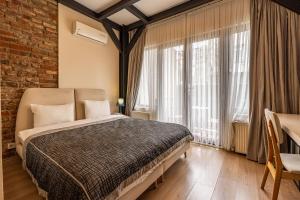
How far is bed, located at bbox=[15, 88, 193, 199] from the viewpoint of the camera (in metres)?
1.19

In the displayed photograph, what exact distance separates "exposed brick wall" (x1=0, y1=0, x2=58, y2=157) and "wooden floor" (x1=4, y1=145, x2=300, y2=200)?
3.05 feet

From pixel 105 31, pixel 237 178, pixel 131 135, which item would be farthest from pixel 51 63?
pixel 237 178

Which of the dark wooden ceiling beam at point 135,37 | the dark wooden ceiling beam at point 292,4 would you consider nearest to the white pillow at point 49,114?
the dark wooden ceiling beam at point 135,37

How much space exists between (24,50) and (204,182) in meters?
3.31

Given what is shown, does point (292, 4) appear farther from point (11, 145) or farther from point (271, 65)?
point (11, 145)

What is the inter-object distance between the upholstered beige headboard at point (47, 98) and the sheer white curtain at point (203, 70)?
5.00 ft

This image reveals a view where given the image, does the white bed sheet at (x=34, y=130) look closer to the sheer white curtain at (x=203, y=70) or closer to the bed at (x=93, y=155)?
the bed at (x=93, y=155)

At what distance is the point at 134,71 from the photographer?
13.5 ft

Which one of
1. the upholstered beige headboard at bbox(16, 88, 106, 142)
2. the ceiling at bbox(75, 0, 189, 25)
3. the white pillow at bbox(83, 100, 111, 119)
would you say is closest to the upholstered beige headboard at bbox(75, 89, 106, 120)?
the upholstered beige headboard at bbox(16, 88, 106, 142)

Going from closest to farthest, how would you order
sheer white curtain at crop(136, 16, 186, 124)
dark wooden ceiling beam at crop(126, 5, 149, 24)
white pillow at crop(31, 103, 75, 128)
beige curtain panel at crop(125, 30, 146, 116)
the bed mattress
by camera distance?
1. the bed mattress
2. white pillow at crop(31, 103, 75, 128)
3. dark wooden ceiling beam at crop(126, 5, 149, 24)
4. sheer white curtain at crop(136, 16, 186, 124)
5. beige curtain panel at crop(125, 30, 146, 116)

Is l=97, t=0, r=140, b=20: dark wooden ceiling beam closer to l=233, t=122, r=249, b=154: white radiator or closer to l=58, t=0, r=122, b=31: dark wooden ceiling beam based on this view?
l=58, t=0, r=122, b=31: dark wooden ceiling beam

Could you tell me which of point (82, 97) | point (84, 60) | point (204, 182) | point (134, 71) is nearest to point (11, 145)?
point (82, 97)

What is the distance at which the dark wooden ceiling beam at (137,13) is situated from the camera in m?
3.31

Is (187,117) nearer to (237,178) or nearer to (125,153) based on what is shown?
(237,178)
